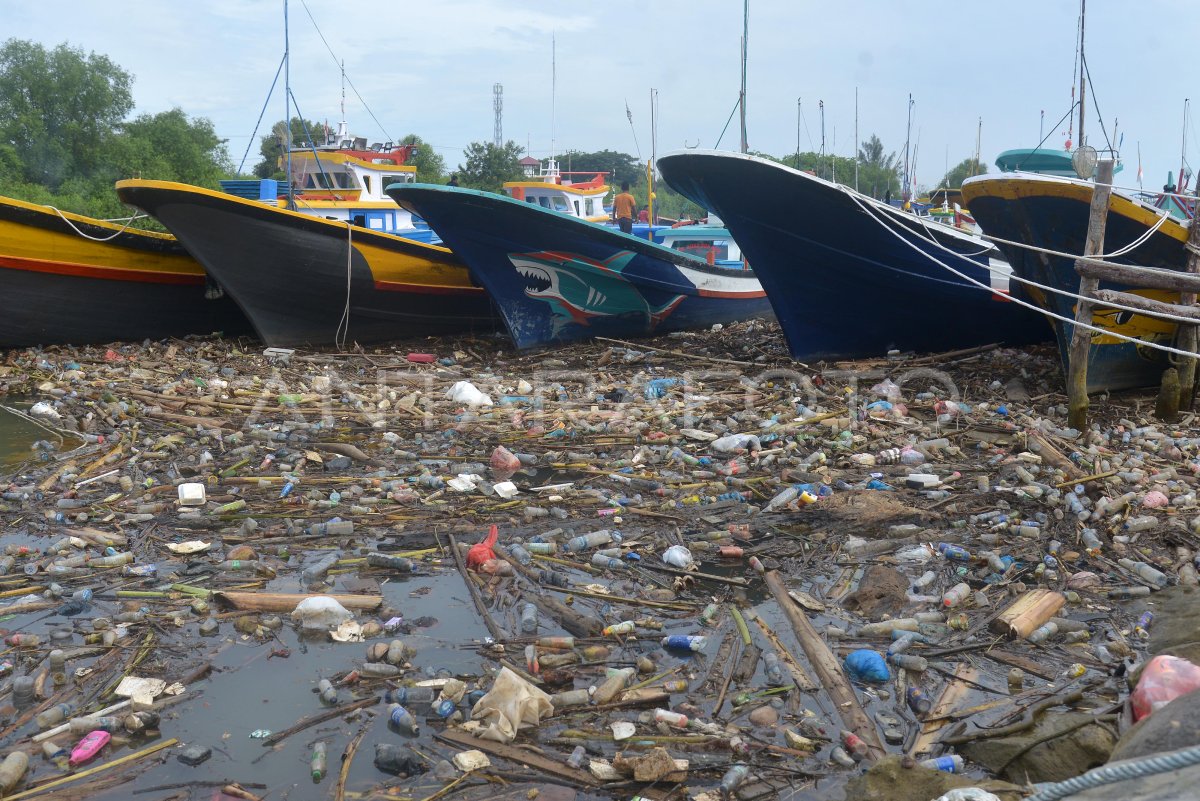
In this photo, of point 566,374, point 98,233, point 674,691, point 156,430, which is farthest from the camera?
point 98,233

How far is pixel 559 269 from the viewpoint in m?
10.0

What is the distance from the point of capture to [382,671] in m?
3.38

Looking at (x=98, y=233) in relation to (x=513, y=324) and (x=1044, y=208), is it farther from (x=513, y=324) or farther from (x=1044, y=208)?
(x=1044, y=208)

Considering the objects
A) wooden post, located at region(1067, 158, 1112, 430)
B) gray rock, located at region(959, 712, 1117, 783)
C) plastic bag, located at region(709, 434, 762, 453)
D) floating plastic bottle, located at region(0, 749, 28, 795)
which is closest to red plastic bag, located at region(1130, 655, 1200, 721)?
gray rock, located at region(959, 712, 1117, 783)

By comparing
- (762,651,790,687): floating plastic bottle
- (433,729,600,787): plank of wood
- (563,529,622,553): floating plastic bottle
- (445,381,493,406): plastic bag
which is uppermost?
(445,381,493,406): plastic bag

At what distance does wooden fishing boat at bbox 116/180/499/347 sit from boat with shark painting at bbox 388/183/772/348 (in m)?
0.97

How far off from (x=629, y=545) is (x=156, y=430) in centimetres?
387

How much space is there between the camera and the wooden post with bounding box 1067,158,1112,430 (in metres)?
6.33

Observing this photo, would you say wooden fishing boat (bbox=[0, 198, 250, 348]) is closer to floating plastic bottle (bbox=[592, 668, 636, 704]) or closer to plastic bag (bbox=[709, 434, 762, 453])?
plastic bag (bbox=[709, 434, 762, 453])

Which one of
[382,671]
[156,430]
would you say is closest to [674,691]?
[382,671]

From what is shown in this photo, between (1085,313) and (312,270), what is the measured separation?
283 inches

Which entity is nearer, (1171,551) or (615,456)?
(1171,551)

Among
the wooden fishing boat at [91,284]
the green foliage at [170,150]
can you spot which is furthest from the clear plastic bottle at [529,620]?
the green foliage at [170,150]

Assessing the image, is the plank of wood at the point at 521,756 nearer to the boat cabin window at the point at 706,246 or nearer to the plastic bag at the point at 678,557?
the plastic bag at the point at 678,557
